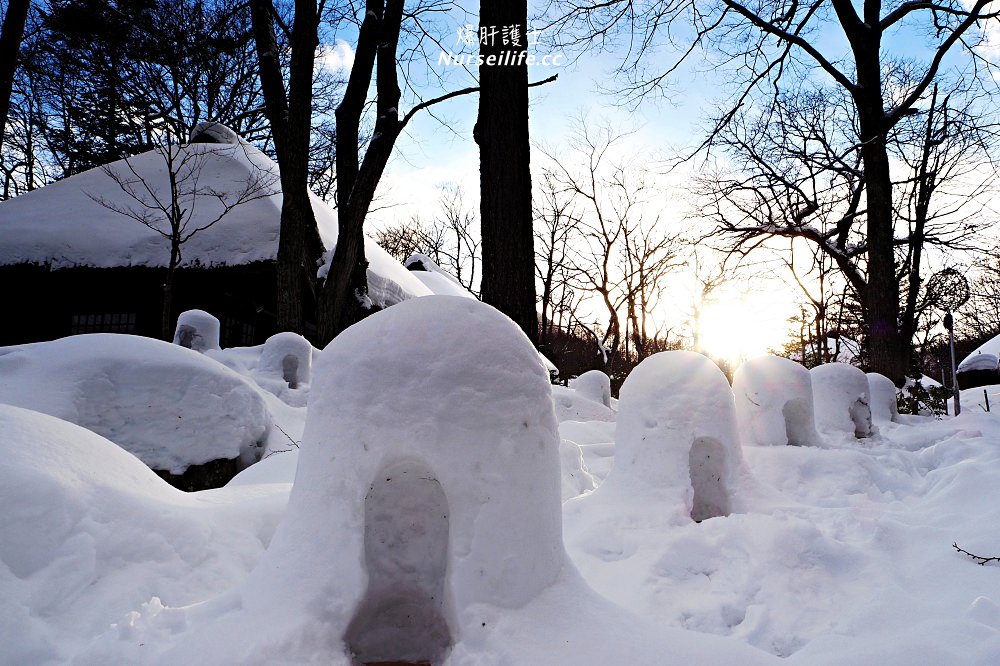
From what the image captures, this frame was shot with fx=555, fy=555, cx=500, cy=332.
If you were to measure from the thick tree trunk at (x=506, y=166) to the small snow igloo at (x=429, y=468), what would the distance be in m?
2.63

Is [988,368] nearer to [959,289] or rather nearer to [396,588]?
[959,289]

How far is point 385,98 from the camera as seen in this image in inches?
365

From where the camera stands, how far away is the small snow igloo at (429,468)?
76.7 inches

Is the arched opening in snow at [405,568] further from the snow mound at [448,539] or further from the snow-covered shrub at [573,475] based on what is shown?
the snow-covered shrub at [573,475]

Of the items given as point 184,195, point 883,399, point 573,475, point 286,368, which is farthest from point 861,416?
point 184,195

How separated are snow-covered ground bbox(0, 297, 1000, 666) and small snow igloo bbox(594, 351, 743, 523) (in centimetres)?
2

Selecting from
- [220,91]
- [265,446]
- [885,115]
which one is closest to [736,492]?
[265,446]

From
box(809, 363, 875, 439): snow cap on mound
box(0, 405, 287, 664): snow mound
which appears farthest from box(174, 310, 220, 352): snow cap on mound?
box(809, 363, 875, 439): snow cap on mound

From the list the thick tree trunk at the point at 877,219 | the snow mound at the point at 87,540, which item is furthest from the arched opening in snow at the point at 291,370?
the thick tree trunk at the point at 877,219

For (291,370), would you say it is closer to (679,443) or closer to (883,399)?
(679,443)

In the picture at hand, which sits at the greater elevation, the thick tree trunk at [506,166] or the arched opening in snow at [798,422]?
the thick tree trunk at [506,166]

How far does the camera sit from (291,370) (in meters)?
10.4

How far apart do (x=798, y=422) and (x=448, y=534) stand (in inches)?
252

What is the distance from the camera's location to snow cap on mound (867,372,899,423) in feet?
34.1
